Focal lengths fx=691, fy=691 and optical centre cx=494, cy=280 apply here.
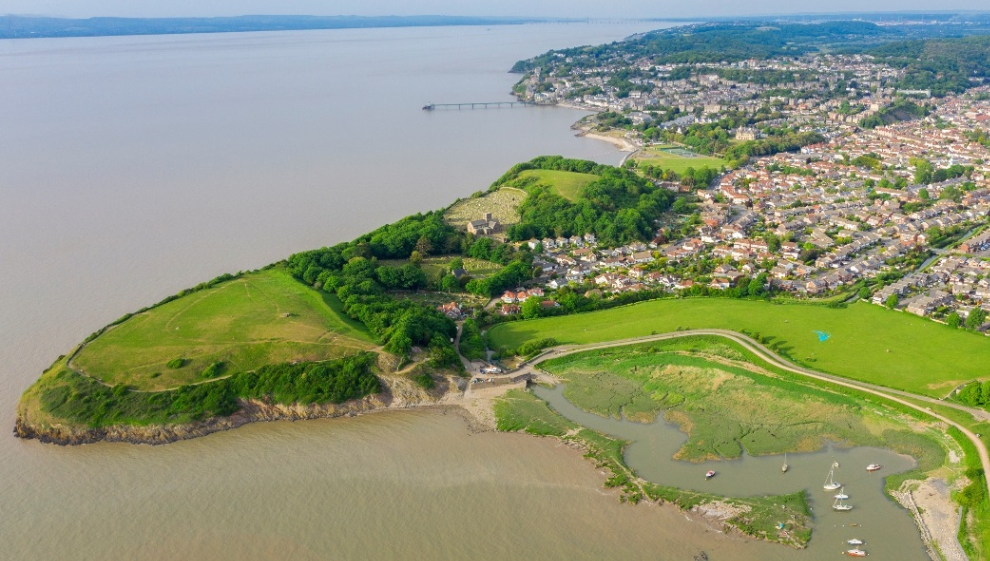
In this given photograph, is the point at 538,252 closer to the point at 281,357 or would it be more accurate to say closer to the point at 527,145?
the point at 281,357

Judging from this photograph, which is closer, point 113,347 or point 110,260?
point 113,347

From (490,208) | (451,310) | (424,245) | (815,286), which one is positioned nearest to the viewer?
(451,310)

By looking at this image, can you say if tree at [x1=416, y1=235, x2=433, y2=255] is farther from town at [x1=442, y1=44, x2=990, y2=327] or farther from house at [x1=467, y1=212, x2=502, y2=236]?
town at [x1=442, y1=44, x2=990, y2=327]

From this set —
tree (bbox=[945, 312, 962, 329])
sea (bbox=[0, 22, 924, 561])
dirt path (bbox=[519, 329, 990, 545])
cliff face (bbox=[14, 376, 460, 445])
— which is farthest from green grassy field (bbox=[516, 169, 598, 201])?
cliff face (bbox=[14, 376, 460, 445])

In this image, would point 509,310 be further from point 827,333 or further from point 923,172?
point 923,172

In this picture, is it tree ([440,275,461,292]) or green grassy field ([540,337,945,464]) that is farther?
tree ([440,275,461,292])

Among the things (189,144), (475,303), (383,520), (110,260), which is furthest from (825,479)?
(189,144)

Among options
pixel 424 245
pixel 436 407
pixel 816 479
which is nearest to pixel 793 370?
pixel 816 479
